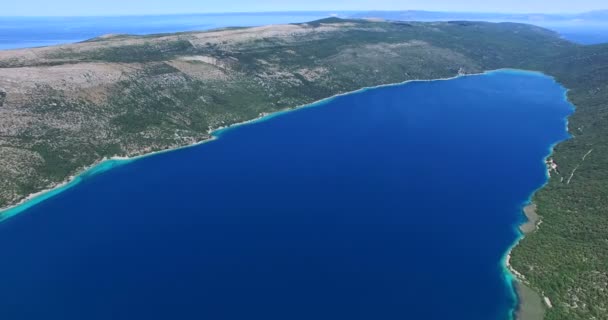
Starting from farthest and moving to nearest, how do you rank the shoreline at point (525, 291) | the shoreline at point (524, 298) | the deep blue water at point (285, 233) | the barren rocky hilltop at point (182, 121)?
the barren rocky hilltop at point (182, 121) < the deep blue water at point (285, 233) < the shoreline at point (525, 291) < the shoreline at point (524, 298)

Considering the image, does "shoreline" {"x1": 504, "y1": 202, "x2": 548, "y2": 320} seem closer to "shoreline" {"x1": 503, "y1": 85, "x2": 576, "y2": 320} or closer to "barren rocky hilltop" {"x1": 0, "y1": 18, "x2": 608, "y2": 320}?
"shoreline" {"x1": 503, "y1": 85, "x2": 576, "y2": 320}

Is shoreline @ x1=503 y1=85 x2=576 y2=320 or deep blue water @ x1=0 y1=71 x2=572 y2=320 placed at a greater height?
deep blue water @ x1=0 y1=71 x2=572 y2=320

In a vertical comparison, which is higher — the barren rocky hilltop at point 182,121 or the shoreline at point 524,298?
the barren rocky hilltop at point 182,121

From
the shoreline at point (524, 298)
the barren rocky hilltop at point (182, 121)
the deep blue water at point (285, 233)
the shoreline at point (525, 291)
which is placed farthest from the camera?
the barren rocky hilltop at point (182, 121)

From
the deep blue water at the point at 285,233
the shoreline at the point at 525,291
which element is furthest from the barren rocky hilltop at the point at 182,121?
the deep blue water at the point at 285,233

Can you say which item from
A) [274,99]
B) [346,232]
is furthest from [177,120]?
[346,232]

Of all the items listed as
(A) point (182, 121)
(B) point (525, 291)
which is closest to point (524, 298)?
(B) point (525, 291)

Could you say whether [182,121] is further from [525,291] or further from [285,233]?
[525,291]

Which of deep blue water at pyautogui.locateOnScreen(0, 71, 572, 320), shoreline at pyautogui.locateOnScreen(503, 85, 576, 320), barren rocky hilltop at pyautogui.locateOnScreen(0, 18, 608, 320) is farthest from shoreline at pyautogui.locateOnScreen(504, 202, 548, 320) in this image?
deep blue water at pyautogui.locateOnScreen(0, 71, 572, 320)

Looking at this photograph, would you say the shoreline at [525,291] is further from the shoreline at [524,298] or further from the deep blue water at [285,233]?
the deep blue water at [285,233]

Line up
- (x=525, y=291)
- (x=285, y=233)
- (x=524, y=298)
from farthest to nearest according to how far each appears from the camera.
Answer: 1. (x=285, y=233)
2. (x=525, y=291)
3. (x=524, y=298)
